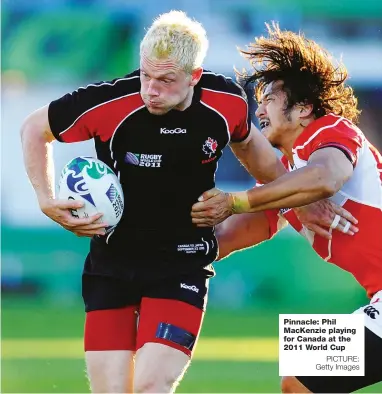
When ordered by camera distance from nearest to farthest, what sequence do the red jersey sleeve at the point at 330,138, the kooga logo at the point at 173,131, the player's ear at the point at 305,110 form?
the kooga logo at the point at 173,131
the red jersey sleeve at the point at 330,138
the player's ear at the point at 305,110

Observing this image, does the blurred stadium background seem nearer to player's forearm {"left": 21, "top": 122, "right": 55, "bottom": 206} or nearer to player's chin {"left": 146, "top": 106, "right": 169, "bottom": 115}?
player's forearm {"left": 21, "top": 122, "right": 55, "bottom": 206}

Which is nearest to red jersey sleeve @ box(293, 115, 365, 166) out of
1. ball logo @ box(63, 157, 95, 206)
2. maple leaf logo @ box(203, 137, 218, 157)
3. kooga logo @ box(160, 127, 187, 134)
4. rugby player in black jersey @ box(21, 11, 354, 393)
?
rugby player in black jersey @ box(21, 11, 354, 393)

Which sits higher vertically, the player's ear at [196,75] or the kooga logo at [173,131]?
the player's ear at [196,75]

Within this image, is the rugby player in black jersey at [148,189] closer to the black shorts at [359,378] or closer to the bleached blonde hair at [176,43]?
the bleached blonde hair at [176,43]

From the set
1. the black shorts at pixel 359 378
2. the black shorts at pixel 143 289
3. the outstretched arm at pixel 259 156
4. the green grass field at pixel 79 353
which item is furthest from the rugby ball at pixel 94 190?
the green grass field at pixel 79 353

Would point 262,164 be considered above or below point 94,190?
above

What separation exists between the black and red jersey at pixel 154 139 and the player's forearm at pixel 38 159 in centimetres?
11

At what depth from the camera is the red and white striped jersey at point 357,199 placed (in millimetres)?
5648

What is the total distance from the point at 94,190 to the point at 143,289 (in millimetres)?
593

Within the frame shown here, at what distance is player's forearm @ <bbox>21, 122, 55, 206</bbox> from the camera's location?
221 inches

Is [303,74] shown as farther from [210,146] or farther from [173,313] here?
[173,313]

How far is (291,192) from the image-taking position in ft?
18.1

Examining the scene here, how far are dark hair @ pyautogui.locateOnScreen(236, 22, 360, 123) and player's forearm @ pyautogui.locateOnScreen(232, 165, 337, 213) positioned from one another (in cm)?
87
